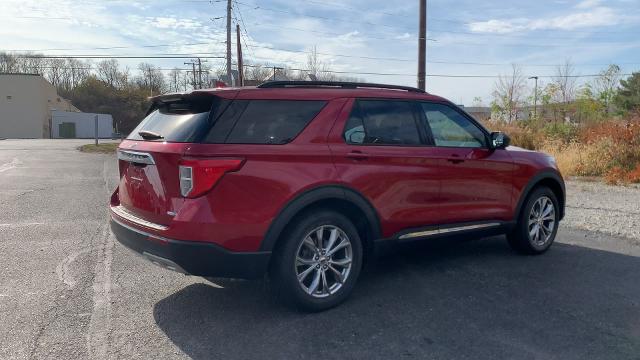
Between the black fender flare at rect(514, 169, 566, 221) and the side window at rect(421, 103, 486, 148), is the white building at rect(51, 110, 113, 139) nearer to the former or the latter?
the black fender flare at rect(514, 169, 566, 221)

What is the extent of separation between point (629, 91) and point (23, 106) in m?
63.3

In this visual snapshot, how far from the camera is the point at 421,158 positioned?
487cm

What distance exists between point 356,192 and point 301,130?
0.68 metres

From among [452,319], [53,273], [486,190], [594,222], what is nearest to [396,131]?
[486,190]

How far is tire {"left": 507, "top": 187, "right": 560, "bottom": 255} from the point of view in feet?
19.5

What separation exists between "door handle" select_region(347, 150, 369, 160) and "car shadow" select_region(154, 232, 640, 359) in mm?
1225

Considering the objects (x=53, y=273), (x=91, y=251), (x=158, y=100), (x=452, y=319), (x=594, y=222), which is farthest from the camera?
(x=594, y=222)

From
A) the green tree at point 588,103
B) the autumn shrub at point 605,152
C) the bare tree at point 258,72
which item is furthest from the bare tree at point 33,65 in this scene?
the autumn shrub at point 605,152

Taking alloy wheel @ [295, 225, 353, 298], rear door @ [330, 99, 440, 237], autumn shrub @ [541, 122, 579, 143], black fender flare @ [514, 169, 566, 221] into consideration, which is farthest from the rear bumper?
autumn shrub @ [541, 122, 579, 143]

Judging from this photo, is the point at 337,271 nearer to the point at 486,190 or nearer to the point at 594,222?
the point at 486,190

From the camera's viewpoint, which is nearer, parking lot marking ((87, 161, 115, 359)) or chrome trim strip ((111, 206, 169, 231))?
parking lot marking ((87, 161, 115, 359))

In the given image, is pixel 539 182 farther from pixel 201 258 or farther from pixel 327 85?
pixel 201 258

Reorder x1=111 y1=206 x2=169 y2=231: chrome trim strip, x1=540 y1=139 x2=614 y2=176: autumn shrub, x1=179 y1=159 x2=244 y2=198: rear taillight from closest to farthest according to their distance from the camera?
x1=179 y1=159 x2=244 y2=198: rear taillight → x1=111 y1=206 x2=169 y2=231: chrome trim strip → x1=540 y1=139 x2=614 y2=176: autumn shrub

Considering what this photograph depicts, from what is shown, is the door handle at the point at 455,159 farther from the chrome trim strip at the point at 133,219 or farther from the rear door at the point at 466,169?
the chrome trim strip at the point at 133,219
